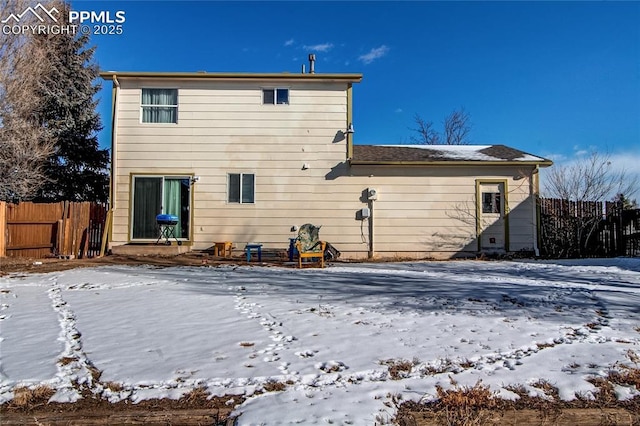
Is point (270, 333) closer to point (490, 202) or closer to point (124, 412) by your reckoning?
point (124, 412)

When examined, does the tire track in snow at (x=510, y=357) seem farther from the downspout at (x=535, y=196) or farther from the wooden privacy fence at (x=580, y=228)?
the wooden privacy fence at (x=580, y=228)

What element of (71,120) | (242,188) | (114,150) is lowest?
(242,188)

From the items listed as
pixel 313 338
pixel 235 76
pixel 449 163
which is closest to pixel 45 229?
pixel 235 76

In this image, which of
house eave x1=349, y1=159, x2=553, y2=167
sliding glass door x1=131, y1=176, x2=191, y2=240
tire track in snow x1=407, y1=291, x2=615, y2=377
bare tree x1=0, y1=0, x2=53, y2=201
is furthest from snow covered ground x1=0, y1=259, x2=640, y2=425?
bare tree x1=0, y1=0, x2=53, y2=201

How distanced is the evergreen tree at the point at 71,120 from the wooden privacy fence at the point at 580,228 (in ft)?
53.7

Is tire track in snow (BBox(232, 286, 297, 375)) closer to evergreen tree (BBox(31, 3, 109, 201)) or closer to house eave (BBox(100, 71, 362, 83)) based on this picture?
house eave (BBox(100, 71, 362, 83))

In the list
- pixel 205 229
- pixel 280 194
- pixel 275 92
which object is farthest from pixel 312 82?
pixel 205 229

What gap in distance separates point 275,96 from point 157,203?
14.5 ft

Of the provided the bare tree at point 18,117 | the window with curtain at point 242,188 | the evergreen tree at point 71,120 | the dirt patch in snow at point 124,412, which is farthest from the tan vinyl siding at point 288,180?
the dirt patch in snow at point 124,412

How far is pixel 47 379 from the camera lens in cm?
282

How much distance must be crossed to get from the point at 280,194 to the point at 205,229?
2267mm

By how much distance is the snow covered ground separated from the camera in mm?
2676

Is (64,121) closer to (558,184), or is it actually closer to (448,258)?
(448,258)

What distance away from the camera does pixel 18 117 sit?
1348 centimetres
